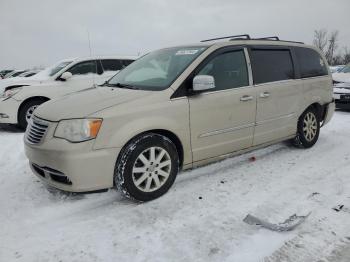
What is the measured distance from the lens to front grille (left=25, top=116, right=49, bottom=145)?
3674mm

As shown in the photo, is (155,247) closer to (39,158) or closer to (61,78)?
(39,158)

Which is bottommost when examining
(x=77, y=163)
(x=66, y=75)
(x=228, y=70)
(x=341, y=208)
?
(x=341, y=208)

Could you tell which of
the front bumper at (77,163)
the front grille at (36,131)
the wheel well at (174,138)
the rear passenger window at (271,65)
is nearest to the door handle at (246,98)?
the rear passenger window at (271,65)

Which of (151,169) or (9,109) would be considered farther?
(9,109)

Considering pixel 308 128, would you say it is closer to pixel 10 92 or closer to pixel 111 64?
pixel 111 64

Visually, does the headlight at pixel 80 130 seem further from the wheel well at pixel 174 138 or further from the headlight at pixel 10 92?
the headlight at pixel 10 92

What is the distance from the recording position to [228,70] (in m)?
4.49

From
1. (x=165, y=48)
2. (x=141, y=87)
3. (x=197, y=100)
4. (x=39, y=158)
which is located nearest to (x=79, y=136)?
(x=39, y=158)

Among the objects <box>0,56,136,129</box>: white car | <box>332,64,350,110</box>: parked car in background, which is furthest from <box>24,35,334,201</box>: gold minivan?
<box>332,64,350,110</box>: parked car in background

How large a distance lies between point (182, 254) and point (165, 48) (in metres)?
3.09

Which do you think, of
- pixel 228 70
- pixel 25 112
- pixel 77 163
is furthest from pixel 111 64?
pixel 77 163

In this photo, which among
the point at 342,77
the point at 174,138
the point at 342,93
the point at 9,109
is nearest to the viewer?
the point at 174,138

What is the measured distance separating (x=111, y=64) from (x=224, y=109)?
499cm

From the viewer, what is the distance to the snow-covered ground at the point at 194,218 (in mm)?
2869
